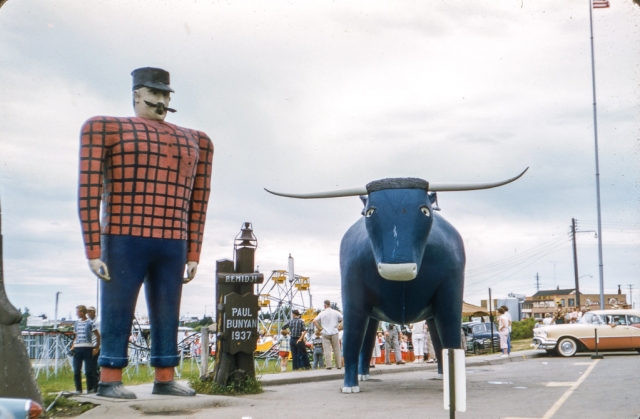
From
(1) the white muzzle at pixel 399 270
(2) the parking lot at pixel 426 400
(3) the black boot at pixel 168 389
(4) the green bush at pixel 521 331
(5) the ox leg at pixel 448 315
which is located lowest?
(4) the green bush at pixel 521 331

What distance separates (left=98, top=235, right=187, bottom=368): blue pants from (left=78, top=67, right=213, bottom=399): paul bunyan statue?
0.04ft

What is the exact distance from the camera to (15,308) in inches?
311

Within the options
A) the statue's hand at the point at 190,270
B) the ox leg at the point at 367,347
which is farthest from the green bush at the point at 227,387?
the ox leg at the point at 367,347

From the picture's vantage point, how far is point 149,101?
8312 millimetres

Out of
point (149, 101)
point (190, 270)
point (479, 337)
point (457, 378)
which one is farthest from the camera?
point (479, 337)

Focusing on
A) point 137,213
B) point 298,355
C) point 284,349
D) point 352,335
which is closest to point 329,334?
point 298,355

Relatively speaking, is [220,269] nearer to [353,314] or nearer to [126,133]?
[353,314]

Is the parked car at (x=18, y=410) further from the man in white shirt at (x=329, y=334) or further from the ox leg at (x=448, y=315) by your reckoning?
the man in white shirt at (x=329, y=334)

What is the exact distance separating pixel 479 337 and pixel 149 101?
22353mm

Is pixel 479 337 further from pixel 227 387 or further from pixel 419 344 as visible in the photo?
pixel 227 387

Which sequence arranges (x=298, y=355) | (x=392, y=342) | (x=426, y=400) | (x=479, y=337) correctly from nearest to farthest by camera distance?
(x=426, y=400), (x=298, y=355), (x=392, y=342), (x=479, y=337)

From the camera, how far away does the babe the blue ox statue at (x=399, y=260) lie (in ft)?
29.7

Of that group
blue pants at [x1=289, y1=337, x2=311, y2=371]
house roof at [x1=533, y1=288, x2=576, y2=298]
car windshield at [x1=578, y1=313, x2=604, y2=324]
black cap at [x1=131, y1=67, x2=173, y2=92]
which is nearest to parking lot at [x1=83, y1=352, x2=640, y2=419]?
black cap at [x1=131, y1=67, x2=173, y2=92]

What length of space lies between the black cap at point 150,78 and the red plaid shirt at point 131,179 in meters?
0.40
